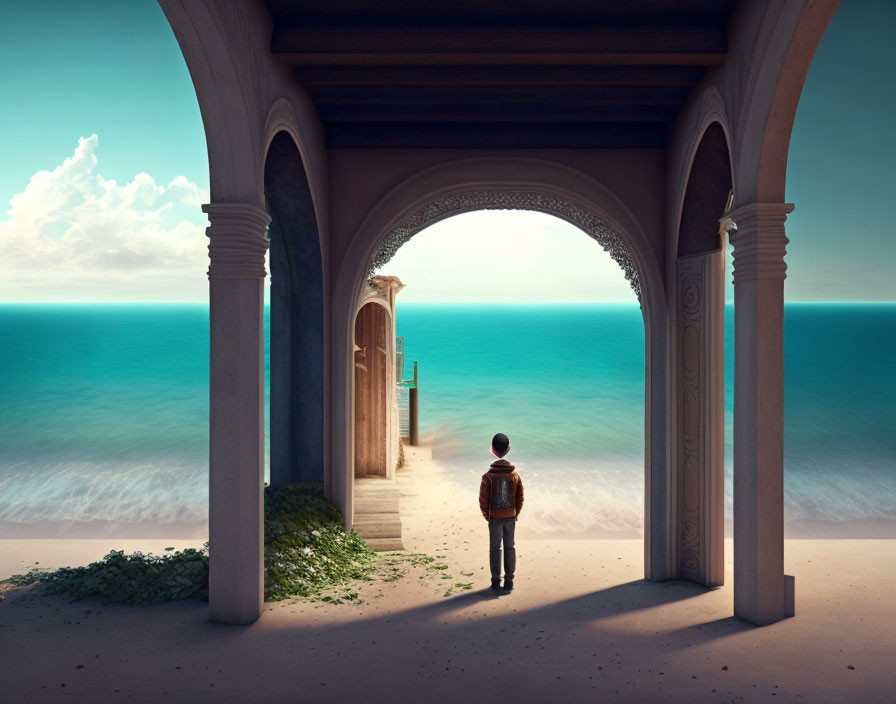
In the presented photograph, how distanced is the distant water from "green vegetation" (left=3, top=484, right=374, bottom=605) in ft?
18.1

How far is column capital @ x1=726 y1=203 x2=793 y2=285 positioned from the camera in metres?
3.87

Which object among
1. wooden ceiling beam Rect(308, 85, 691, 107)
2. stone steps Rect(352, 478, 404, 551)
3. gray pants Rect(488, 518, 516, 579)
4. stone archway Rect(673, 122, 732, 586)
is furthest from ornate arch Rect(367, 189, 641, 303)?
stone steps Rect(352, 478, 404, 551)

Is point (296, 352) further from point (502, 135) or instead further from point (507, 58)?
point (507, 58)

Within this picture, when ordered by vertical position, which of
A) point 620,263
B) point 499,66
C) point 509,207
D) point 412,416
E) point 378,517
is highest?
point 499,66

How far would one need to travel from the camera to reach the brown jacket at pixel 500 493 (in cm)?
495

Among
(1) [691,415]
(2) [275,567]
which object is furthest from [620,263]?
(2) [275,567]

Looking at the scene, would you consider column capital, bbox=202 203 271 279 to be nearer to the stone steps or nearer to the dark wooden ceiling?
the dark wooden ceiling

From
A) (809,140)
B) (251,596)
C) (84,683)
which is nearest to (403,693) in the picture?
(251,596)

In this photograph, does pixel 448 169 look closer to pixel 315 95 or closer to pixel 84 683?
pixel 315 95

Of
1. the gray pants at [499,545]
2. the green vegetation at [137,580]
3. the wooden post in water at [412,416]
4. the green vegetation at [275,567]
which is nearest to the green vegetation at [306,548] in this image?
the green vegetation at [275,567]

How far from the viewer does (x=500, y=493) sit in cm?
495

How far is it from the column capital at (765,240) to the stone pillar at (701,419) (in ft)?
4.10

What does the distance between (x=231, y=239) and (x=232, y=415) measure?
1101 mm

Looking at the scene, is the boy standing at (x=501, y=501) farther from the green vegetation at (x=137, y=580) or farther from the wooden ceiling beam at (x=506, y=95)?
the wooden ceiling beam at (x=506, y=95)
